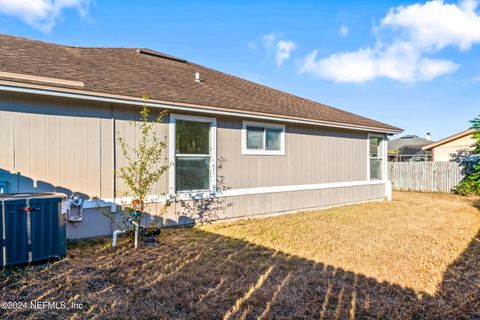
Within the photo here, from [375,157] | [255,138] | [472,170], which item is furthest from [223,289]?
[472,170]

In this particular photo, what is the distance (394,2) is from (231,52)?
297 inches

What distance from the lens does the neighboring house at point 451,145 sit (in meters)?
17.8

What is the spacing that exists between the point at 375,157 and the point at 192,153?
7.66 m

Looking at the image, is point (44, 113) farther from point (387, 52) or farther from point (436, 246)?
point (387, 52)

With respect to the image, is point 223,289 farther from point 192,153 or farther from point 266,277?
point 192,153

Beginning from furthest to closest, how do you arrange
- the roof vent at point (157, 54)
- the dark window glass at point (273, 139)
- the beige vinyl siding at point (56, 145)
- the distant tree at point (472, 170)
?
1. the distant tree at point (472, 170)
2. the roof vent at point (157, 54)
3. the dark window glass at point (273, 139)
4. the beige vinyl siding at point (56, 145)

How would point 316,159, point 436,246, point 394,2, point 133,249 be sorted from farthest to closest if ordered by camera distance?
point 394,2 < point 316,159 < point 436,246 < point 133,249

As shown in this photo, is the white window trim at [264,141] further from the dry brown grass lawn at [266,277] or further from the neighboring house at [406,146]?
the neighboring house at [406,146]

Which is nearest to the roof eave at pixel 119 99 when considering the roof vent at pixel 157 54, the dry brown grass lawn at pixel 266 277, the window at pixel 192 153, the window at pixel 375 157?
the window at pixel 192 153

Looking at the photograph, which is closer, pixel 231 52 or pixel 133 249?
pixel 133 249

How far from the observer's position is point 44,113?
516 centimetres

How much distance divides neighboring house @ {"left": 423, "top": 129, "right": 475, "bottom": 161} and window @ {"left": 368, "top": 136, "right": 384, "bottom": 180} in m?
8.92

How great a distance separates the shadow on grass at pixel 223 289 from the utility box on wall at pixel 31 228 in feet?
Result: 0.75

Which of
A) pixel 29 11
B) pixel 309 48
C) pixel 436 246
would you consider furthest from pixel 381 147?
pixel 29 11
